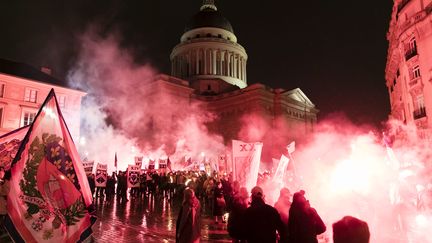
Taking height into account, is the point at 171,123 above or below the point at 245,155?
above

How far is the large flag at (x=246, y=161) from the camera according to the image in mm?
11109

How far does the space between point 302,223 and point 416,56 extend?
81.6 feet

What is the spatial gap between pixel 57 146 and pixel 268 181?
394 inches

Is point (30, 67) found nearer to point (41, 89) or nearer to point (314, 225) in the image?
point (41, 89)

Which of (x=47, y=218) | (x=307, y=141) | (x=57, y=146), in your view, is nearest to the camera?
(x=47, y=218)

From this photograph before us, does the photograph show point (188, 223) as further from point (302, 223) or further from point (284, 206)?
point (302, 223)

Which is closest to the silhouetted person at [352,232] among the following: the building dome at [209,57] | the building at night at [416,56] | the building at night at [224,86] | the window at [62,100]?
the building at night at [416,56]

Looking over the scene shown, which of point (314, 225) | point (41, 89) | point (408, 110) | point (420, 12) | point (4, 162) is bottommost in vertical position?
point (314, 225)

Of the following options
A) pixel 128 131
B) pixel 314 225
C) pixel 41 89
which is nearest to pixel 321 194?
pixel 314 225

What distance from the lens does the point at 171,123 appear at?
4903 cm

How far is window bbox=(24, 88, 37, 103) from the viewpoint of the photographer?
33.6 metres

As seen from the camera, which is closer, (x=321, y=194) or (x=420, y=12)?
(x=321, y=194)

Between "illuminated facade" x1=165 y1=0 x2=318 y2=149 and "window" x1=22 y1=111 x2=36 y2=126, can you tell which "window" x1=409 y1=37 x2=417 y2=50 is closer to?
"illuminated facade" x1=165 y1=0 x2=318 y2=149

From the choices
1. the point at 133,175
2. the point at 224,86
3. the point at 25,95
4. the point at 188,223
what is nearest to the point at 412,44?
the point at 133,175
